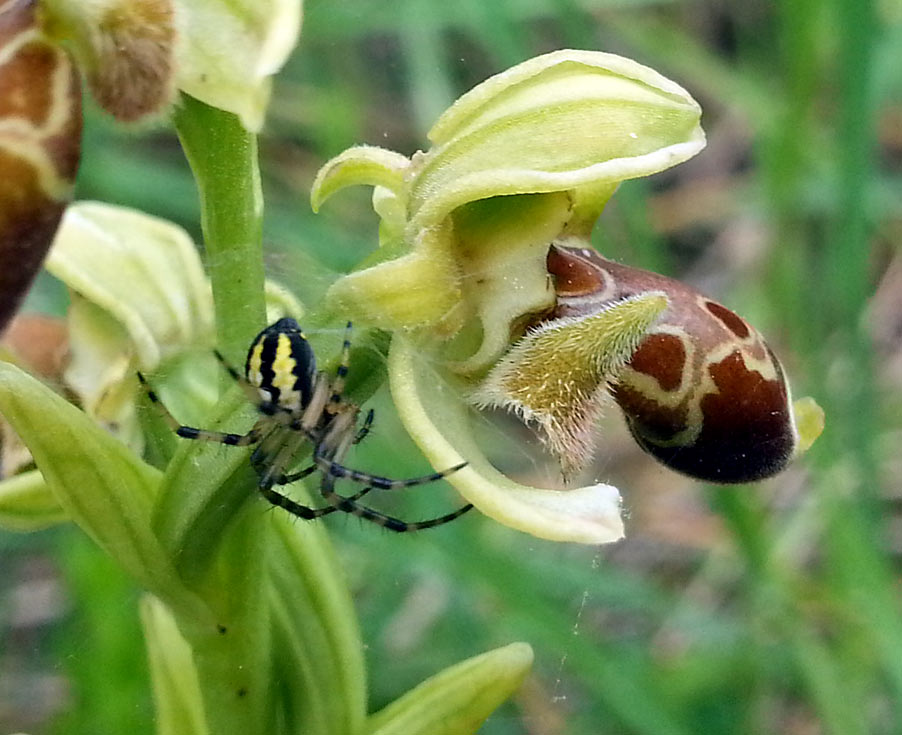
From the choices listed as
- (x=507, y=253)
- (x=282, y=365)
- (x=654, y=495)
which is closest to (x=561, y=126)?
(x=507, y=253)

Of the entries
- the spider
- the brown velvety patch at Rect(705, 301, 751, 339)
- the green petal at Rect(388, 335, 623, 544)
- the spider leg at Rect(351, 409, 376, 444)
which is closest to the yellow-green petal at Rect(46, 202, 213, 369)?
the spider

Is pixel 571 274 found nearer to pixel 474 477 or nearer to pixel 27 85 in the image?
pixel 474 477

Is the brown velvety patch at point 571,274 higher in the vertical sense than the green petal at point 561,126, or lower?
lower

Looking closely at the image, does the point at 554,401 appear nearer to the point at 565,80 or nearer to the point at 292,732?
the point at 565,80

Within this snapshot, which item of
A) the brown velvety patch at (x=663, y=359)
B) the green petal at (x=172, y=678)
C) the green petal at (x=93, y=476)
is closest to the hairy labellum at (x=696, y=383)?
the brown velvety patch at (x=663, y=359)

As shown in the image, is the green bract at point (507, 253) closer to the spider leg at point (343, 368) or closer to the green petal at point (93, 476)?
the spider leg at point (343, 368)

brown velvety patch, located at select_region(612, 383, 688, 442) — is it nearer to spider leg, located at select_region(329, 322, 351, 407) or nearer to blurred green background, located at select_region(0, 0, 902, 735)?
blurred green background, located at select_region(0, 0, 902, 735)

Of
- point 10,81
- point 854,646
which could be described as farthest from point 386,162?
point 854,646
